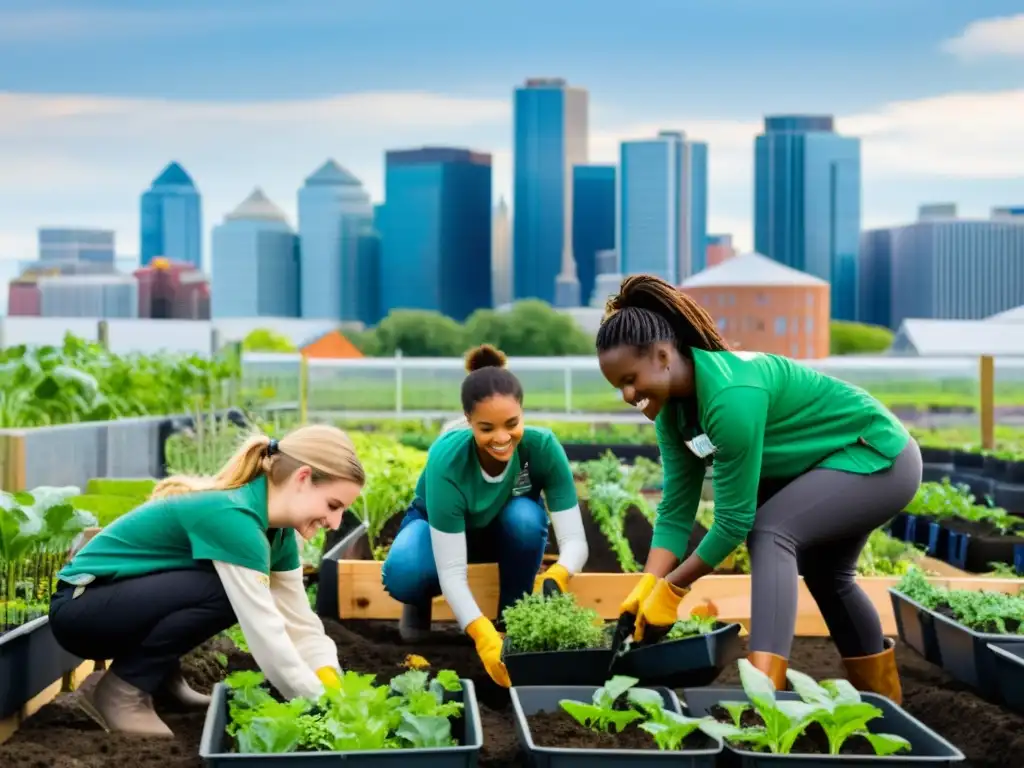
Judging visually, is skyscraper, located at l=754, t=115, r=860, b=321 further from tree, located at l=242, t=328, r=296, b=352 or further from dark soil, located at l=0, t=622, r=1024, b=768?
dark soil, located at l=0, t=622, r=1024, b=768

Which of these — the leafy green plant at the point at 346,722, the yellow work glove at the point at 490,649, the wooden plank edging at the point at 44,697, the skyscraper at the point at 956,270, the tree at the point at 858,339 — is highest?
the skyscraper at the point at 956,270

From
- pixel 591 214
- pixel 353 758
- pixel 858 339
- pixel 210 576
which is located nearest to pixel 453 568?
pixel 210 576

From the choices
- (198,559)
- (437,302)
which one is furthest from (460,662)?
(437,302)

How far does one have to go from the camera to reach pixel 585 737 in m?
2.50

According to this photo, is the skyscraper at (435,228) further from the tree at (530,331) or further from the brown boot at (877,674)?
the brown boot at (877,674)

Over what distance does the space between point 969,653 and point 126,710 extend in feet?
6.95

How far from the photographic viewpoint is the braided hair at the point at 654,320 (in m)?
2.86

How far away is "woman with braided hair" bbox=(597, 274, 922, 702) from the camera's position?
9.35 ft

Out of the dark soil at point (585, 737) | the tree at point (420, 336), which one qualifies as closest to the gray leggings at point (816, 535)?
the dark soil at point (585, 737)

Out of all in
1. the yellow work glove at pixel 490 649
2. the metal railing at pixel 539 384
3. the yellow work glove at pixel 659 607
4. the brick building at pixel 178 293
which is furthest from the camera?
the brick building at pixel 178 293

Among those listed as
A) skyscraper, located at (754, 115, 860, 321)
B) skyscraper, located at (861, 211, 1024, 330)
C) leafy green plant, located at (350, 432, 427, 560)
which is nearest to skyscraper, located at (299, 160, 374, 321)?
skyscraper, located at (754, 115, 860, 321)

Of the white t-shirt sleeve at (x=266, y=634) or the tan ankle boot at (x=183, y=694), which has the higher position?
the white t-shirt sleeve at (x=266, y=634)

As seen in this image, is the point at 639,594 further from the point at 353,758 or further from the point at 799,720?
the point at 353,758

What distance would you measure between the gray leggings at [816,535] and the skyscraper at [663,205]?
87785 millimetres
